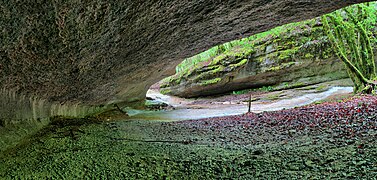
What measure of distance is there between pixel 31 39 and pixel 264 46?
20.3 metres

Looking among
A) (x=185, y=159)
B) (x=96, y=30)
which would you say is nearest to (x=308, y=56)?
(x=185, y=159)

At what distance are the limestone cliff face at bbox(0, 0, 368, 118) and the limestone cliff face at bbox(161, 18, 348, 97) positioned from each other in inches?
576

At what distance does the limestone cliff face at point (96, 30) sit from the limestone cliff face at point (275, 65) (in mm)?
14642

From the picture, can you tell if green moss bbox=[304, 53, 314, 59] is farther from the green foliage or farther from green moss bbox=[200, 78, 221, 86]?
green moss bbox=[200, 78, 221, 86]

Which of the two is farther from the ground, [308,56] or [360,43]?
[308,56]

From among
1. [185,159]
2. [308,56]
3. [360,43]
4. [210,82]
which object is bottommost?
[185,159]

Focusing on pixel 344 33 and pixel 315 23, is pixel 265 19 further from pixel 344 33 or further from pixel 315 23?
pixel 315 23

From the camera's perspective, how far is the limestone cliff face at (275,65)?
1791 centimetres

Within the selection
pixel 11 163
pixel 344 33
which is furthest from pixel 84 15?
pixel 344 33

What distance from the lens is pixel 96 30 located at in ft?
10.7

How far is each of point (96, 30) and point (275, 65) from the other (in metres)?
18.6

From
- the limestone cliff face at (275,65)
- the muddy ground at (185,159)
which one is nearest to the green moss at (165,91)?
the limestone cliff face at (275,65)

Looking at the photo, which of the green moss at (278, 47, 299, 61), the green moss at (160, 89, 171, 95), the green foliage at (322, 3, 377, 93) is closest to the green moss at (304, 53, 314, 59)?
the green moss at (278, 47, 299, 61)

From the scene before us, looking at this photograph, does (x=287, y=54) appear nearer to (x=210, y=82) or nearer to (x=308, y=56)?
(x=308, y=56)
